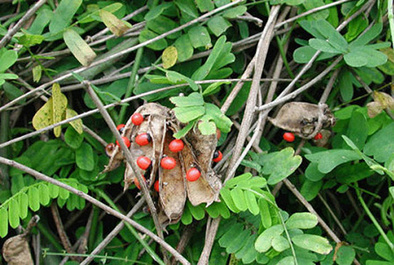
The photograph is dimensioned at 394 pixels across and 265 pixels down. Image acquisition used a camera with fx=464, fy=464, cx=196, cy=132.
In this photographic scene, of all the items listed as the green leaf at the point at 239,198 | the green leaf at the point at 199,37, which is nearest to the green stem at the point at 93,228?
the green leaf at the point at 239,198

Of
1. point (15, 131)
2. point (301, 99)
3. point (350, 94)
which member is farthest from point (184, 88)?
point (15, 131)

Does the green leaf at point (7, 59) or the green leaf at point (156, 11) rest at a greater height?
the green leaf at point (7, 59)

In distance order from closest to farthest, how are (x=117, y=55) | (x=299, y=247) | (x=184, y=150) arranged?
(x=299, y=247)
(x=184, y=150)
(x=117, y=55)

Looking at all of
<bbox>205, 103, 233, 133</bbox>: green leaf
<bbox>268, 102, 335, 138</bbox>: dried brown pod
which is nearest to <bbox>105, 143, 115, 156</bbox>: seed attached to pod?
<bbox>205, 103, 233, 133</bbox>: green leaf

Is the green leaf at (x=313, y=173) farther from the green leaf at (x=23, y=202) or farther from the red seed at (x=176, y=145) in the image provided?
the green leaf at (x=23, y=202)

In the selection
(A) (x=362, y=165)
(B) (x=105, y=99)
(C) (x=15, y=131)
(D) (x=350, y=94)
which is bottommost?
(A) (x=362, y=165)

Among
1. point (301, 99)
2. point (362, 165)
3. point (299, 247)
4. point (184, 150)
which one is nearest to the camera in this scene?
point (299, 247)

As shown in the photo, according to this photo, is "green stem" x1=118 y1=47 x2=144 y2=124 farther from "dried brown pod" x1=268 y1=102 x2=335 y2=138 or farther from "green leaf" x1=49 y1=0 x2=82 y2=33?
"dried brown pod" x1=268 y1=102 x2=335 y2=138

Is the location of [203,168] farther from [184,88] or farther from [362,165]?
[362,165]
